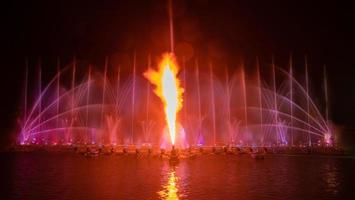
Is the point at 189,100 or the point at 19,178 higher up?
the point at 189,100

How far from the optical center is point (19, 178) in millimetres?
34312

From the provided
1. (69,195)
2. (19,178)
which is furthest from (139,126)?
(69,195)

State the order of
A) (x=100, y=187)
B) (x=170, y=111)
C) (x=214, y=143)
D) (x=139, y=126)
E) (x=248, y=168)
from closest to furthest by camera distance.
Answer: (x=100, y=187), (x=248, y=168), (x=170, y=111), (x=214, y=143), (x=139, y=126)

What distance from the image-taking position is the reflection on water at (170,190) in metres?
26.3

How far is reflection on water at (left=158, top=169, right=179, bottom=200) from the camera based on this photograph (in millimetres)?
26281

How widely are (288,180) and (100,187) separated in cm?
1556

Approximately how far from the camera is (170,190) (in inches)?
1136

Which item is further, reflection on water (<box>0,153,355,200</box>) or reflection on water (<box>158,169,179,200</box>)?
reflection on water (<box>0,153,355,200</box>)

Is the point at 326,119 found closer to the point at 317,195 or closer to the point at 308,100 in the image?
the point at 308,100

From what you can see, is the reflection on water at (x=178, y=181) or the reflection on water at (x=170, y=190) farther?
the reflection on water at (x=178, y=181)

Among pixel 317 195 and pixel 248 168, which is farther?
pixel 248 168

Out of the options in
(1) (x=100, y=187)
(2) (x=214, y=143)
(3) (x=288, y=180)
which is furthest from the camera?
(2) (x=214, y=143)

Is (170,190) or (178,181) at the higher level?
(178,181)

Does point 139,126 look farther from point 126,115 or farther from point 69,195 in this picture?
point 69,195
